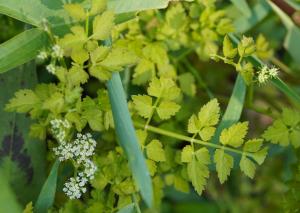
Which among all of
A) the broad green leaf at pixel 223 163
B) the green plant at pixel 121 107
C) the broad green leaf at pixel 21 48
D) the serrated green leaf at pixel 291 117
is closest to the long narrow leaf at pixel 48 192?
the green plant at pixel 121 107

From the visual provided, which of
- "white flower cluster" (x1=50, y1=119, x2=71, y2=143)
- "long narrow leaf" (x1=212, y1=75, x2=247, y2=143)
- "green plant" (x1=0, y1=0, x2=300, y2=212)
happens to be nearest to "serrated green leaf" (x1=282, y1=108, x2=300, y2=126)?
"green plant" (x1=0, y1=0, x2=300, y2=212)

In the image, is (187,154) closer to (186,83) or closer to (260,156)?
(260,156)

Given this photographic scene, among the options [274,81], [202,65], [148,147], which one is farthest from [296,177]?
[202,65]

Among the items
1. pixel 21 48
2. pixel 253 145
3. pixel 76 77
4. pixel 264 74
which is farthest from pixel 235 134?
pixel 21 48

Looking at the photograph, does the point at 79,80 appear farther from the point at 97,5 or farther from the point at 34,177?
the point at 34,177

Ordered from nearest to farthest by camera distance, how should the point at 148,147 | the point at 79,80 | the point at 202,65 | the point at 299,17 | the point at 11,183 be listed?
1. the point at 79,80
2. the point at 148,147
3. the point at 11,183
4. the point at 299,17
5. the point at 202,65
